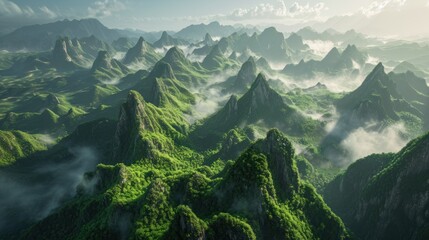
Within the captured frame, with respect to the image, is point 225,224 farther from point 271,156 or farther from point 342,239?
point 342,239

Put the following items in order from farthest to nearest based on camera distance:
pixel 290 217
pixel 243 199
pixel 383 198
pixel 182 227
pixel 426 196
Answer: pixel 383 198 → pixel 426 196 → pixel 290 217 → pixel 243 199 → pixel 182 227

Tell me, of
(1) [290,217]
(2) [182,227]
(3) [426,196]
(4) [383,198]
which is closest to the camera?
(2) [182,227]

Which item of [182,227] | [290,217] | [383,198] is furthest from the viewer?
[383,198]

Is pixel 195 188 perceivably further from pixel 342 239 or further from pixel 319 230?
pixel 342 239

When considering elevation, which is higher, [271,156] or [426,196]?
A: [271,156]

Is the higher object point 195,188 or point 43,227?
point 195,188

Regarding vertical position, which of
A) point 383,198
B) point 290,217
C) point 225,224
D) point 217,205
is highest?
point 225,224

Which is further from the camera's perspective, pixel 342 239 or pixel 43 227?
pixel 43 227

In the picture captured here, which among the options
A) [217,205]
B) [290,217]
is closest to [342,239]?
[290,217]

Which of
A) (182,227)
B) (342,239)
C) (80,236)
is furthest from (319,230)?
(80,236)
